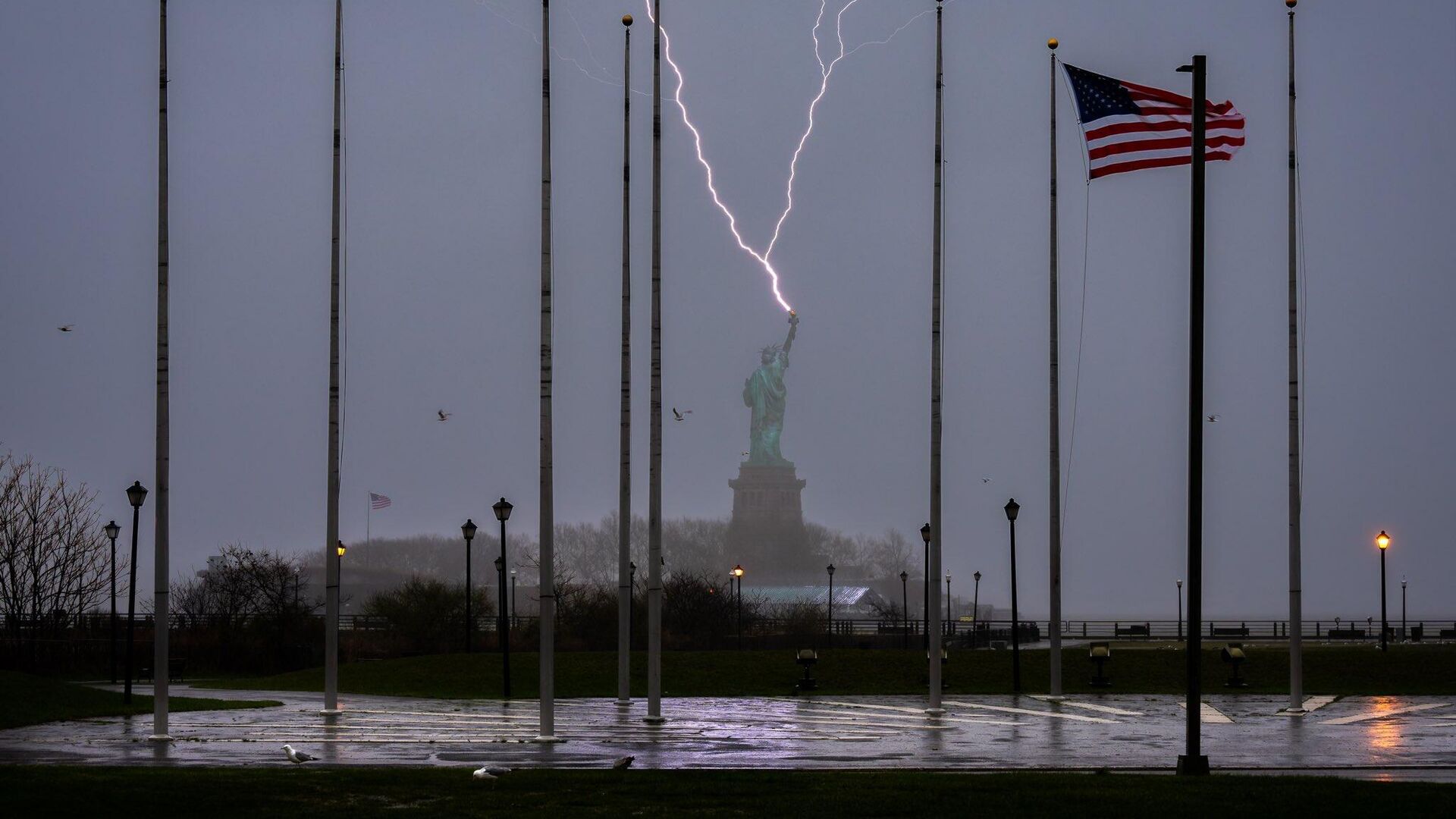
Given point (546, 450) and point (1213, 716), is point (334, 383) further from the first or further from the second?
point (1213, 716)

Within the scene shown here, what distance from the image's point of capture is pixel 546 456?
2481 cm

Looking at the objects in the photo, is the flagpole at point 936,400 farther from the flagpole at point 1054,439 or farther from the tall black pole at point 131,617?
the tall black pole at point 131,617

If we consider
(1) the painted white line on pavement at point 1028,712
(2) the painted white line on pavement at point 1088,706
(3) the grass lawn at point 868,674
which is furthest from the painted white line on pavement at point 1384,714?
(3) the grass lawn at point 868,674

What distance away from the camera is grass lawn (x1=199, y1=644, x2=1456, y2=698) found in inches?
1519

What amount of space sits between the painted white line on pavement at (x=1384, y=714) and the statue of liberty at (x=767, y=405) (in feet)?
327

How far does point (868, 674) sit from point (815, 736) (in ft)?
56.5

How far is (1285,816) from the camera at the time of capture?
1404 centimetres

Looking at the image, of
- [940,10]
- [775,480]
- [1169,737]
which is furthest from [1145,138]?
[775,480]

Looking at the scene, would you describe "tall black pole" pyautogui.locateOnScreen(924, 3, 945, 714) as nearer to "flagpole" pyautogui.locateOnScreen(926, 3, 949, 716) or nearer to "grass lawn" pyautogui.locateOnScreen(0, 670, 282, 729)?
"flagpole" pyautogui.locateOnScreen(926, 3, 949, 716)

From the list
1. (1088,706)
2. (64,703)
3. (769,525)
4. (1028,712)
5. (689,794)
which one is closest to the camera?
(689,794)

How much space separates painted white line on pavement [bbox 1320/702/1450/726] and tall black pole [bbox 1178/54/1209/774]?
32.2 feet

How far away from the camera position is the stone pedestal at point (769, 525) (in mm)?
129250

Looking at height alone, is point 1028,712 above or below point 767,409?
below

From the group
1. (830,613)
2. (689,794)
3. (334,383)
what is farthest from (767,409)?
(689,794)
